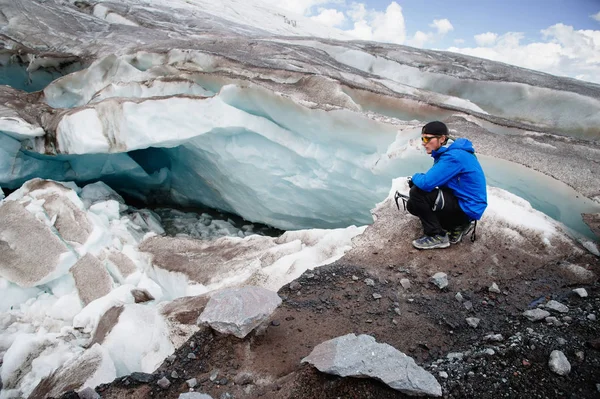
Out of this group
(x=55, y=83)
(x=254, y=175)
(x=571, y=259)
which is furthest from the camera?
(x=55, y=83)

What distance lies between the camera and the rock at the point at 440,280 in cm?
265

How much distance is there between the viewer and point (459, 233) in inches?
121

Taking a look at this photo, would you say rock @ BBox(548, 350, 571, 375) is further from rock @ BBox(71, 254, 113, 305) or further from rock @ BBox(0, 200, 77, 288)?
rock @ BBox(0, 200, 77, 288)

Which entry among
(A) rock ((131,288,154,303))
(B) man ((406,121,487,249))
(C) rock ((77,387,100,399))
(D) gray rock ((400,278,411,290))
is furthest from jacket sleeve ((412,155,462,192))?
(A) rock ((131,288,154,303))

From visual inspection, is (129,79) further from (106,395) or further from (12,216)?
(106,395)

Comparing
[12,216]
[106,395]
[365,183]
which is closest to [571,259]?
[365,183]

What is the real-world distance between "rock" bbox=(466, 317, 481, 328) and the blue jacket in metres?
0.92

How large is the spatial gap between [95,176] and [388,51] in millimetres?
7069

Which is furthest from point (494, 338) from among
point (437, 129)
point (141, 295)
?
point (141, 295)

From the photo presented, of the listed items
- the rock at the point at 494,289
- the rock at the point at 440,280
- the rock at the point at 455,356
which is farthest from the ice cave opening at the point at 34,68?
the rock at the point at 455,356

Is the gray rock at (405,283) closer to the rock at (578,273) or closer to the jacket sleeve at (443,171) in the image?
the jacket sleeve at (443,171)

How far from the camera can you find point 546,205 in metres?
3.68

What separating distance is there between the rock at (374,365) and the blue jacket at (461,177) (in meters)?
1.48

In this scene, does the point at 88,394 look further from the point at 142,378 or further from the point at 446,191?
the point at 446,191
